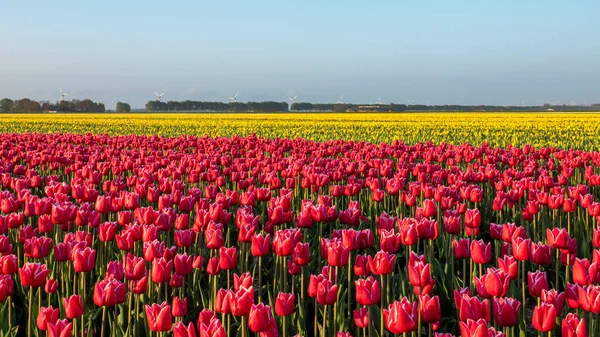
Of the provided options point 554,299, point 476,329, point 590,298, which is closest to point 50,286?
point 476,329

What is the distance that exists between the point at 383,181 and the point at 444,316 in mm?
5001

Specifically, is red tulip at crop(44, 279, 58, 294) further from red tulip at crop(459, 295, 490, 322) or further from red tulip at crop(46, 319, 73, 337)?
red tulip at crop(459, 295, 490, 322)

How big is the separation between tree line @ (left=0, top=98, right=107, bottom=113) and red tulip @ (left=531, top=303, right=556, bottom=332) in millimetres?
128774

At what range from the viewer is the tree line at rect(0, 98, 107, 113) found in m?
120

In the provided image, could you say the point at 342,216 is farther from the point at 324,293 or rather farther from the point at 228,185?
the point at 228,185

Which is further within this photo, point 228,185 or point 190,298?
point 228,185

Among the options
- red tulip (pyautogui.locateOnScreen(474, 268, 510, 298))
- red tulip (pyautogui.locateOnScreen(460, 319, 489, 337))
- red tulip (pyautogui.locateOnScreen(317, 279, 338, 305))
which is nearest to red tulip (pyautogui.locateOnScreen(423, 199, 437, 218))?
red tulip (pyautogui.locateOnScreen(474, 268, 510, 298))

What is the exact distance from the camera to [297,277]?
5.27 meters

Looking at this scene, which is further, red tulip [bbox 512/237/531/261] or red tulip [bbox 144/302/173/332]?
red tulip [bbox 512/237/531/261]

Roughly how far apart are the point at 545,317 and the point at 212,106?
487ft

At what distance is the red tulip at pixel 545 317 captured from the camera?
2.87m

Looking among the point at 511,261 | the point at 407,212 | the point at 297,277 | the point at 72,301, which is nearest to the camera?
the point at 72,301

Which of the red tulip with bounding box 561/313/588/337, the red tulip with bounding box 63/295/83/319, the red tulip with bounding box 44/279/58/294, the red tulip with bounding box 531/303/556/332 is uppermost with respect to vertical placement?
the red tulip with bounding box 561/313/588/337

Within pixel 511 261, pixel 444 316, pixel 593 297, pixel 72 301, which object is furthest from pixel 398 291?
pixel 72 301
